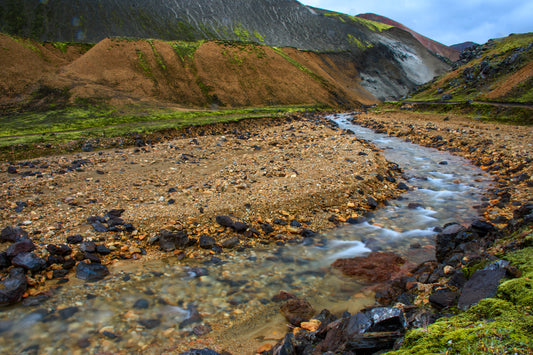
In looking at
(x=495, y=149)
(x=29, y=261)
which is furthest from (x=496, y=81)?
(x=29, y=261)

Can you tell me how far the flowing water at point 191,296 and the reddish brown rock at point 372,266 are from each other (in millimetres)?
315

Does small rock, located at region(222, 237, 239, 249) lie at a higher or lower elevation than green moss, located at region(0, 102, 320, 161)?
lower

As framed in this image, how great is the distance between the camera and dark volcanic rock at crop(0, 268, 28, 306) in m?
5.81

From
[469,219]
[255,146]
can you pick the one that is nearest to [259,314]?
[469,219]

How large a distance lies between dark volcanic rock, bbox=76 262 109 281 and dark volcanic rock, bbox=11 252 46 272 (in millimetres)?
715

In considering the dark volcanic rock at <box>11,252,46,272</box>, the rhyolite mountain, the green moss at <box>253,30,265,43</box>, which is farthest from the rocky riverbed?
the green moss at <box>253,30,265,43</box>

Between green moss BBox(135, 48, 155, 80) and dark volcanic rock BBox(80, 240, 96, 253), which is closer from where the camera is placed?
dark volcanic rock BBox(80, 240, 96, 253)

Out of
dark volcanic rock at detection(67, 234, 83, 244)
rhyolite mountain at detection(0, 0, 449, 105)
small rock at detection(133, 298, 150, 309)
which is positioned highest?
rhyolite mountain at detection(0, 0, 449, 105)

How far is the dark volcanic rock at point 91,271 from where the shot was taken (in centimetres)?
664

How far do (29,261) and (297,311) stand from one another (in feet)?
18.5

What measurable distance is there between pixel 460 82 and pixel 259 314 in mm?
50575

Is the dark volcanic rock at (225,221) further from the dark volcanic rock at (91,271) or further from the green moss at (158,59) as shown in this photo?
the green moss at (158,59)

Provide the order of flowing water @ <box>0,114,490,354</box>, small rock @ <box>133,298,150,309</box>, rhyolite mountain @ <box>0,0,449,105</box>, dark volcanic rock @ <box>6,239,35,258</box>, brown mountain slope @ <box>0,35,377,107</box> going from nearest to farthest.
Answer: flowing water @ <box>0,114,490,354</box>, small rock @ <box>133,298,150,309</box>, dark volcanic rock @ <box>6,239,35,258</box>, brown mountain slope @ <box>0,35,377,107</box>, rhyolite mountain @ <box>0,0,449,105</box>

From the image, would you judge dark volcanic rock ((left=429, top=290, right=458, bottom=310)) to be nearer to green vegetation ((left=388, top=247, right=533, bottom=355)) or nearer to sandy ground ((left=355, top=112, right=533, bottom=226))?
green vegetation ((left=388, top=247, right=533, bottom=355))
